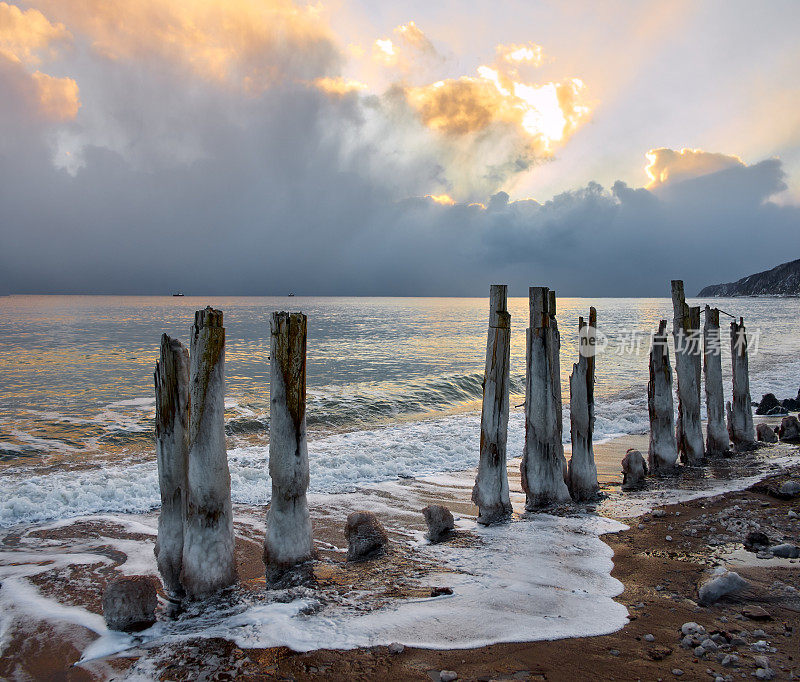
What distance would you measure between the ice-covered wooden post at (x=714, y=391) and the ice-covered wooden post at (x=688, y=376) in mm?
490

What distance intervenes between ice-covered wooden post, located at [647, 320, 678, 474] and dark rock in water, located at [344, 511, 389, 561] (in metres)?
5.51

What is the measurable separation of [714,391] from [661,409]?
6.71 feet

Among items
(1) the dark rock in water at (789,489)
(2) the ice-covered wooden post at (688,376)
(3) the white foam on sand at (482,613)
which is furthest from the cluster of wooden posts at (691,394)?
(3) the white foam on sand at (482,613)

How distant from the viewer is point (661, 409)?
29.2ft

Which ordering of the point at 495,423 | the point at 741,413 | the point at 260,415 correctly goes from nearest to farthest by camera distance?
the point at 495,423 < the point at 741,413 < the point at 260,415

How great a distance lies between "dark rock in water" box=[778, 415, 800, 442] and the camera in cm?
1126

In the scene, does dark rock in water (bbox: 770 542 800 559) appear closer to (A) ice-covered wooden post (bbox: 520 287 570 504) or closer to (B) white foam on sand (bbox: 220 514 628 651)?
(B) white foam on sand (bbox: 220 514 628 651)

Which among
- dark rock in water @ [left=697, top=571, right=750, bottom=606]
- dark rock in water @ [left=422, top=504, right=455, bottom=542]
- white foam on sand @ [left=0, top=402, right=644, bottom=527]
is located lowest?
white foam on sand @ [left=0, top=402, right=644, bottom=527]

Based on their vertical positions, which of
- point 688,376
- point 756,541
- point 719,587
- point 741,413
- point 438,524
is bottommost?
point 438,524

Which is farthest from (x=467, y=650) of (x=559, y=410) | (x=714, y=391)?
(x=714, y=391)

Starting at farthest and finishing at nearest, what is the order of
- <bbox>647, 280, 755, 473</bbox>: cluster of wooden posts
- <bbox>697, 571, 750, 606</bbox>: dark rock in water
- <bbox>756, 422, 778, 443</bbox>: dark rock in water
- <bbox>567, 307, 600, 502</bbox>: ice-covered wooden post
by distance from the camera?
<bbox>756, 422, 778, 443</bbox>: dark rock in water → <bbox>647, 280, 755, 473</bbox>: cluster of wooden posts → <bbox>567, 307, 600, 502</bbox>: ice-covered wooden post → <bbox>697, 571, 750, 606</bbox>: dark rock in water

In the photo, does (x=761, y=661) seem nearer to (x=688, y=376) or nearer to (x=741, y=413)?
(x=688, y=376)

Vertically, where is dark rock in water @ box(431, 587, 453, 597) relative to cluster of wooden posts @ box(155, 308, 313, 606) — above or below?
below

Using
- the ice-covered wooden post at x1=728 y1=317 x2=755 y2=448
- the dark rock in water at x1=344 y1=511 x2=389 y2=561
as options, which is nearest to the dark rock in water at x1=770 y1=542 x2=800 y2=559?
the dark rock in water at x1=344 y1=511 x2=389 y2=561
